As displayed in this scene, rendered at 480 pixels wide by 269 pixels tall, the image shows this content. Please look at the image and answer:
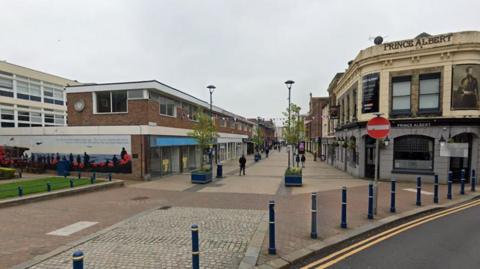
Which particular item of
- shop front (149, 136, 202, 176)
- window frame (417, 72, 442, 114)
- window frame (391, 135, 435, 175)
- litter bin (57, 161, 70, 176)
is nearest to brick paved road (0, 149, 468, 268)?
window frame (391, 135, 435, 175)

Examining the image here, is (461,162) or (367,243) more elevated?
(461,162)

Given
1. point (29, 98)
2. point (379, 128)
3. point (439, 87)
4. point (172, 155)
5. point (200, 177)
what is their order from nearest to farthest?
point (379, 128), point (439, 87), point (200, 177), point (172, 155), point (29, 98)

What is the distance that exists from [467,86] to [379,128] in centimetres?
1127

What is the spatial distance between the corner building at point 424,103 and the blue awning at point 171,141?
14.0 m

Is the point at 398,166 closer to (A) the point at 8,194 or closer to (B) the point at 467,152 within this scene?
Result: (B) the point at 467,152

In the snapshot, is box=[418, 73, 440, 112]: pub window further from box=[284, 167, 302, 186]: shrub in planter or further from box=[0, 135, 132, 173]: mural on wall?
box=[0, 135, 132, 173]: mural on wall

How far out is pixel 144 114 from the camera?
16891 millimetres

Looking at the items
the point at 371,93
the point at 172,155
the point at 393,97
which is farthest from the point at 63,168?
the point at 393,97

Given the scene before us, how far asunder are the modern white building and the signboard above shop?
39.8 metres

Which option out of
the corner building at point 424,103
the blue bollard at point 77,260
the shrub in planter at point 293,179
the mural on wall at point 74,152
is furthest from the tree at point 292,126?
the blue bollard at point 77,260

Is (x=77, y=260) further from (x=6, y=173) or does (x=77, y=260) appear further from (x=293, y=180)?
(x=6, y=173)

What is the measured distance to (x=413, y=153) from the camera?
15.8 metres

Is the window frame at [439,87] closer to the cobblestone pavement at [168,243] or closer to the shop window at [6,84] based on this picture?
the cobblestone pavement at [168,243]

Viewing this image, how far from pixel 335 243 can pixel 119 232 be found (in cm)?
574
